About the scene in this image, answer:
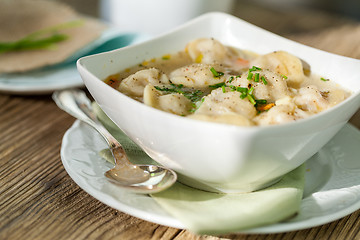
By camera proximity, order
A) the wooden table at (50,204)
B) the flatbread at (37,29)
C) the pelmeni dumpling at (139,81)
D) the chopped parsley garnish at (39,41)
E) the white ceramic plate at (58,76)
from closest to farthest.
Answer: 1. the wooden table at (50,204)
2. the pelmeni dumpling at (139,81)
3. the white ceramic plate at (58,76)
4. the flatbread at (37,29)
5. the chopped parsley garnish at (39,41)

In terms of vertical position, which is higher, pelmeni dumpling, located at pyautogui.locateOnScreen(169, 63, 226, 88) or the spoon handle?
pelmeni dumpling, located at pyautogui.locateOnScreen(169, 63, 226, 88)

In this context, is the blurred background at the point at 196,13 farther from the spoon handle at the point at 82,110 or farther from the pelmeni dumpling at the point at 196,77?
the pelmeni dumpling at the point at 196,77

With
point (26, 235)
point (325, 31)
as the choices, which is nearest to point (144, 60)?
point (26, 235)

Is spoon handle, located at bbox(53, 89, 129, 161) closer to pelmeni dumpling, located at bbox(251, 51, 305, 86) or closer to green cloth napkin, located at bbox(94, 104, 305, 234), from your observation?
green cloth napkin, located at bbox(94, 104, 305, 234)

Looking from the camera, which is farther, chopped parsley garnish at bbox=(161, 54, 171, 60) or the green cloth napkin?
chopped parsley garnish at bbox=(161, 54, 171, 60)

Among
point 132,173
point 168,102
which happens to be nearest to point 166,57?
point 168,102

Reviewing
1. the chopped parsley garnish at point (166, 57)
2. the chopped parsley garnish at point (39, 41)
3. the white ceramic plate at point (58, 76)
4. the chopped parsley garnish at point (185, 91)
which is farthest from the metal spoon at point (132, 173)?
the chopped parsley garnish at point (39, 41)

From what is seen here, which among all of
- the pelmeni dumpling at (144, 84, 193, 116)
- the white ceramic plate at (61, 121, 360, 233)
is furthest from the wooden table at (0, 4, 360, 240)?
the pelmeni dumpling at (144, 84, 193, 116)
